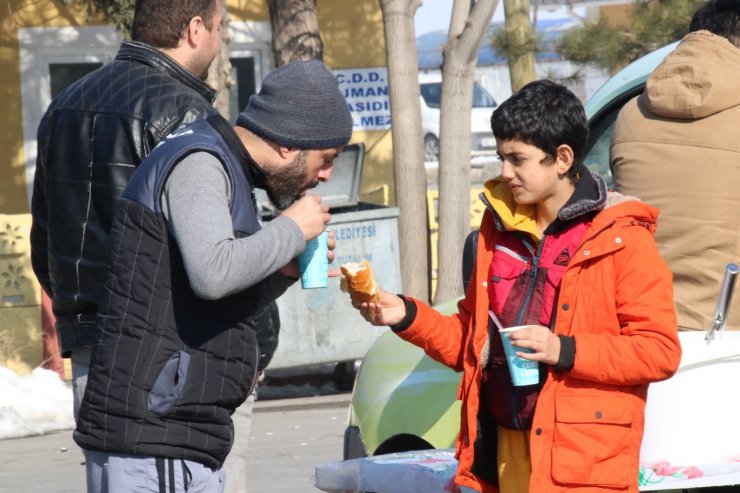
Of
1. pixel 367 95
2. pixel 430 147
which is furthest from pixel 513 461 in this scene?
pixel 430 147

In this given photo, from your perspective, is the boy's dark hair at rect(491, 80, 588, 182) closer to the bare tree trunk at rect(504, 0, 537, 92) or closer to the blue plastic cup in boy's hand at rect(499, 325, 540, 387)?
the blue plastic cup in boy's hand at rect(499, 325, 540, 387)

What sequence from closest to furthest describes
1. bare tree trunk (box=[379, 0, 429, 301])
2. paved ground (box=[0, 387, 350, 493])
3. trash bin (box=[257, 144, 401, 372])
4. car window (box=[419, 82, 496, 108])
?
paved ground (box=[0, 387, 350, 493])
trash bin (box=[257, 144, 401, 372])
bare tree trunk (box=[379, 0, 429, 301])
car window (box=[419, 82, 496, 108])

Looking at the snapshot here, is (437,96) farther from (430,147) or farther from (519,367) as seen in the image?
(519,367)

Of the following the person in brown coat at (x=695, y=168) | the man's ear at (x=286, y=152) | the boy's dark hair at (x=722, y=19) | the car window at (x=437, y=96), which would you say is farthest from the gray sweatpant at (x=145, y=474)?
the car window at (x=437, y=96)

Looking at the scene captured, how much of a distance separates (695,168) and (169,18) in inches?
61.5

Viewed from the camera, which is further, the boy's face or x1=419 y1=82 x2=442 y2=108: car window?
x1=419 y1=82 x2=442 y2=108: car window

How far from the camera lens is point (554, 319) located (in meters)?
3.18

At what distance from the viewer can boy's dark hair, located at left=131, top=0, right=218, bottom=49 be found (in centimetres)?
373

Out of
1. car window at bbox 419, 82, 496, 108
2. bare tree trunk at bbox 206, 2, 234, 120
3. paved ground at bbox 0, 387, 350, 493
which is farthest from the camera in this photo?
car window at bbox 419, 82, 496, 108

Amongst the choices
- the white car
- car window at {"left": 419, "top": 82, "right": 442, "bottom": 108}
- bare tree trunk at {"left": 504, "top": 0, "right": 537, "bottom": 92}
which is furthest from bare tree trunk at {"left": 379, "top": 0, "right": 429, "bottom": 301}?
car window at {"left": 419, "top": 82, "right": 442, "bottom": 108}

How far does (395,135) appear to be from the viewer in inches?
429

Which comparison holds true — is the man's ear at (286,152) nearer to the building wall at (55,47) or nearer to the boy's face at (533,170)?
the boy's face at (533,170)

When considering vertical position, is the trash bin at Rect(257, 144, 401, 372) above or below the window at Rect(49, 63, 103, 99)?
below

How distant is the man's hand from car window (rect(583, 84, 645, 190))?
2015 mm
